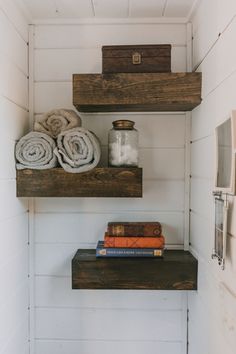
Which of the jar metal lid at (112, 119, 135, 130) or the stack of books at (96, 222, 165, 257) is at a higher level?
the jar metal lid at (112, 119, 135, 130)

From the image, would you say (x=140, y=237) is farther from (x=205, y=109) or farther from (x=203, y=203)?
(x=205, y=109)

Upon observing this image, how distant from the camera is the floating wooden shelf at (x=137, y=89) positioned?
45.7 inches

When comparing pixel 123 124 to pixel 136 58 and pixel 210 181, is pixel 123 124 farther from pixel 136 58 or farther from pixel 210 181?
pixel 210 181

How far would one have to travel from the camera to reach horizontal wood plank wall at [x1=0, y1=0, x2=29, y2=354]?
1.09 m

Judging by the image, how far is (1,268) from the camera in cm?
108

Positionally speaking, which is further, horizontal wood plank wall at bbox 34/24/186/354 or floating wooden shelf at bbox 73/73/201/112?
horizontal wood plank wall at bbox 34/24/186/354

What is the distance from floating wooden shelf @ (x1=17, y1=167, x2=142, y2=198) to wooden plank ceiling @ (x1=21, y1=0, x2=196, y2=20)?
64 centimetres

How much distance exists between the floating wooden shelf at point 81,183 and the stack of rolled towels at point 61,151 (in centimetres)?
3

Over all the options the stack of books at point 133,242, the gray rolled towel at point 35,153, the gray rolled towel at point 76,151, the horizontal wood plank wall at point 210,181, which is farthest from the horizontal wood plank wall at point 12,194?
the horizontal wood plank wall at point 210,181

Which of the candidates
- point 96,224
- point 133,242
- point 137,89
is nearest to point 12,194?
point 96,224

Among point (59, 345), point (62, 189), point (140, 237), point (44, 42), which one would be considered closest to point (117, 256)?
point (140, 237)

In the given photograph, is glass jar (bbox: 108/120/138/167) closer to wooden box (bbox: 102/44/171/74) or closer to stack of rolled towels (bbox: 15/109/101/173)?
stack of rolled towels (bbox: 15/109/101/173)

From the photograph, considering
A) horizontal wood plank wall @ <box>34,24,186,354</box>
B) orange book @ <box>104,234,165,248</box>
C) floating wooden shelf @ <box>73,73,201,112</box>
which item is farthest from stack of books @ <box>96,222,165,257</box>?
floating wooden shelf @ <box>73,73,201,112</box>

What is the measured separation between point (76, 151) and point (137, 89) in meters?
0.32
